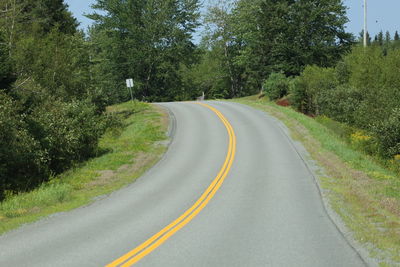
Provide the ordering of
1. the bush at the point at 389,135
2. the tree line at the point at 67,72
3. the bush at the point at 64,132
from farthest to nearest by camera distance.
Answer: the bush at the point at 389,135, the bush at the point at 64,132, the tree line at the point at 67,72

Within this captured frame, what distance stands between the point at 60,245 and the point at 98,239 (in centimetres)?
90

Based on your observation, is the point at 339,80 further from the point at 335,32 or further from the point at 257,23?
the point at 257,23

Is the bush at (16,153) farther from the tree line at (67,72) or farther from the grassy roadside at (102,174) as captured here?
the grassy roadside at (102,174)

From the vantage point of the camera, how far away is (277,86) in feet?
169

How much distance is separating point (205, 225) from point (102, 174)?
10.1m

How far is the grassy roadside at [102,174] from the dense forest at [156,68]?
1827 mm

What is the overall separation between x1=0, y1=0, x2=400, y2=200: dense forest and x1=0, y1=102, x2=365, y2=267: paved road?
6.65 m

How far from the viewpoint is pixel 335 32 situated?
55719mm

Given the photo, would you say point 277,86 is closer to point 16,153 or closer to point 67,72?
point 67,72

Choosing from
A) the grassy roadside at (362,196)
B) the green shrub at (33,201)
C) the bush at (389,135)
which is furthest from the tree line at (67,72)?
the bush at (389,135)

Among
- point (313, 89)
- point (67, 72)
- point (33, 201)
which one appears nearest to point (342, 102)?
point (313, 89)

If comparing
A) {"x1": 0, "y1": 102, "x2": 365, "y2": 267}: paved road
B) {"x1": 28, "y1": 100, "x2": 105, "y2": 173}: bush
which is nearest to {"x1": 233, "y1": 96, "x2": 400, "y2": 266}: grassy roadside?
{"x1": 0, "y1": 102, "x2": 365, "y2": 267}: paved road

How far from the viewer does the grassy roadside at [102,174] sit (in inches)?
527

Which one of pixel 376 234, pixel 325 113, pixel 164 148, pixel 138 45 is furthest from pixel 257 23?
pixel 376 234
